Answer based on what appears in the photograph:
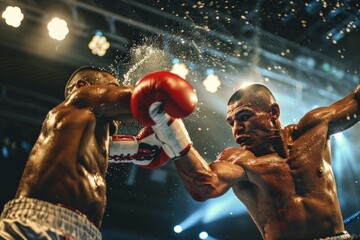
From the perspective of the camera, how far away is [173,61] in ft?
21.9

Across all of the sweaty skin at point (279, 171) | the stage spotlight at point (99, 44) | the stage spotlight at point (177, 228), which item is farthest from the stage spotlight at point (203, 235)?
the sweaty skin at point (279, 171)

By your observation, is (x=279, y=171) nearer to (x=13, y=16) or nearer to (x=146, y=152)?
(x=146, y=152)

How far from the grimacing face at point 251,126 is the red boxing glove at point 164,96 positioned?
1105mm

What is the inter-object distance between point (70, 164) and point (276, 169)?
163 centimetres

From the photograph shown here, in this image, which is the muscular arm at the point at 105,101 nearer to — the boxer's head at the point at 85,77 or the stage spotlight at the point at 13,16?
the boxer's head at the point at 85,77

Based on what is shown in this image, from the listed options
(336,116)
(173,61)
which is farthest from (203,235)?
(336,116)

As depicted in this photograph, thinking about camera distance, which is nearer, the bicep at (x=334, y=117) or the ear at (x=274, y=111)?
the bicep at (x=334, y=117)

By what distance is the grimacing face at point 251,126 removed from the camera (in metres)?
3.49

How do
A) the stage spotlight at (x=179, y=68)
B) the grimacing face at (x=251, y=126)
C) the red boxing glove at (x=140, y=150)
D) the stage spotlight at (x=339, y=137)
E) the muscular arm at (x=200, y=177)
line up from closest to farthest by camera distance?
the muscular arm at (x=200, y=177) < the red boxing glove at (x=140, y=150) < the grimacing face at (x=251, y=126) < the stage spotlight at (x=179, y=68) < the stage spotlight at (x=339, y=137)

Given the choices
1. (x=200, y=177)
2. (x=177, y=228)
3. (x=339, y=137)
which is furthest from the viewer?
(x=177, y=228)

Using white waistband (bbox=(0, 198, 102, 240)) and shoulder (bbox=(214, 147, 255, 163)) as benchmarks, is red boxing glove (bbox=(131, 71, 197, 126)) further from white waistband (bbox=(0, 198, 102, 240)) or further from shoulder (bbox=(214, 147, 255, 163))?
shoulder (bbox=(214, 147, 255, 163))

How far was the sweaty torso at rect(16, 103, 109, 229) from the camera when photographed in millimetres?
2309

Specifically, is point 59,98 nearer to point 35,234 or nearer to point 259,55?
point 259,55

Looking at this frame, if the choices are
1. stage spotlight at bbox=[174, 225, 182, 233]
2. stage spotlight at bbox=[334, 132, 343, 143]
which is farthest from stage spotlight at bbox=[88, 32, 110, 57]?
stage spotlight at bbox=[334, 132, 343, 143]
